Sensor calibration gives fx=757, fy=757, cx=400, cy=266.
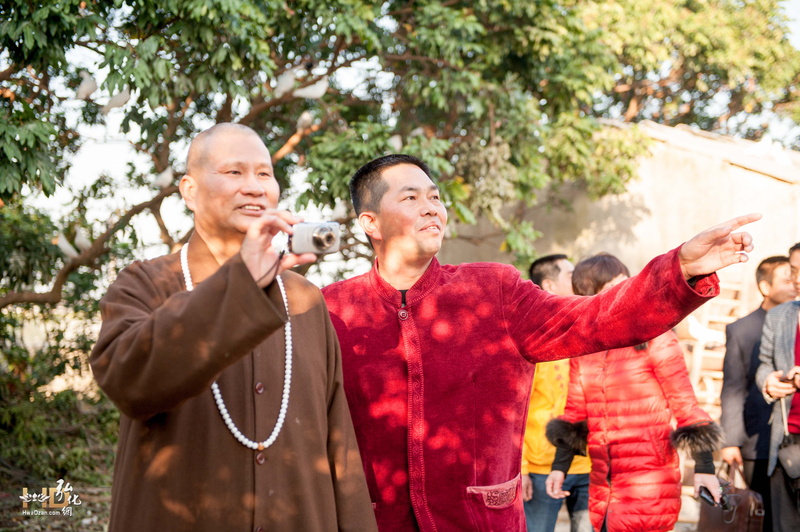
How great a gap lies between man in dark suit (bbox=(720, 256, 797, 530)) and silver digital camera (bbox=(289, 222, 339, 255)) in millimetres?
4239

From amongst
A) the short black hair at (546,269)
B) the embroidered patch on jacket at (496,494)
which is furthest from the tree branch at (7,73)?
the embroidered patch on jacket at (496,494)

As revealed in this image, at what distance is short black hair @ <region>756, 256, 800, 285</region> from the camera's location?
213 inches

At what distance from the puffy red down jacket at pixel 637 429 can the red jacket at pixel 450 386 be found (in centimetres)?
147

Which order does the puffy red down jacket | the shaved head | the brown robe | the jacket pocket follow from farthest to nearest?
Answer: the puffy red down jacket → the jacket pocket → the shaved head → the brown robe

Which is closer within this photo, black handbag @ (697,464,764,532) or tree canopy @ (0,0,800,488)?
black handbag @ (697,464,764,532)

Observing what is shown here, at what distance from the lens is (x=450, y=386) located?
2.98 metres

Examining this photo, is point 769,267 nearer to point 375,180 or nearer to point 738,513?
point 738,513

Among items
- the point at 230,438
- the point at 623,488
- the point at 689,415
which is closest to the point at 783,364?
the point at 689,415

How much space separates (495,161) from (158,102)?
165 inches

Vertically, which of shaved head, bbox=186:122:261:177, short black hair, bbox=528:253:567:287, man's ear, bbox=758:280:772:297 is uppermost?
short black hair, bbox=528:253:567:287

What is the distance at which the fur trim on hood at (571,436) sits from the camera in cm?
458

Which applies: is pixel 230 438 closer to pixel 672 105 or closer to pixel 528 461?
pixel 528 461

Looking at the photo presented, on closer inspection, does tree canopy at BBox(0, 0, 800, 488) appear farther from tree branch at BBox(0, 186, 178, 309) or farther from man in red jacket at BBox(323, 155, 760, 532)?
man in red jacket at BBox(323, 155, 760, 532)

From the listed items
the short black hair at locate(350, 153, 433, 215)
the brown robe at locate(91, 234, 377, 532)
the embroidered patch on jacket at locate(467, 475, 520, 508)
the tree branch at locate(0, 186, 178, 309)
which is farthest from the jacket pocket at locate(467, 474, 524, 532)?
the tree branch at locate(0, 186, 178, 309)
